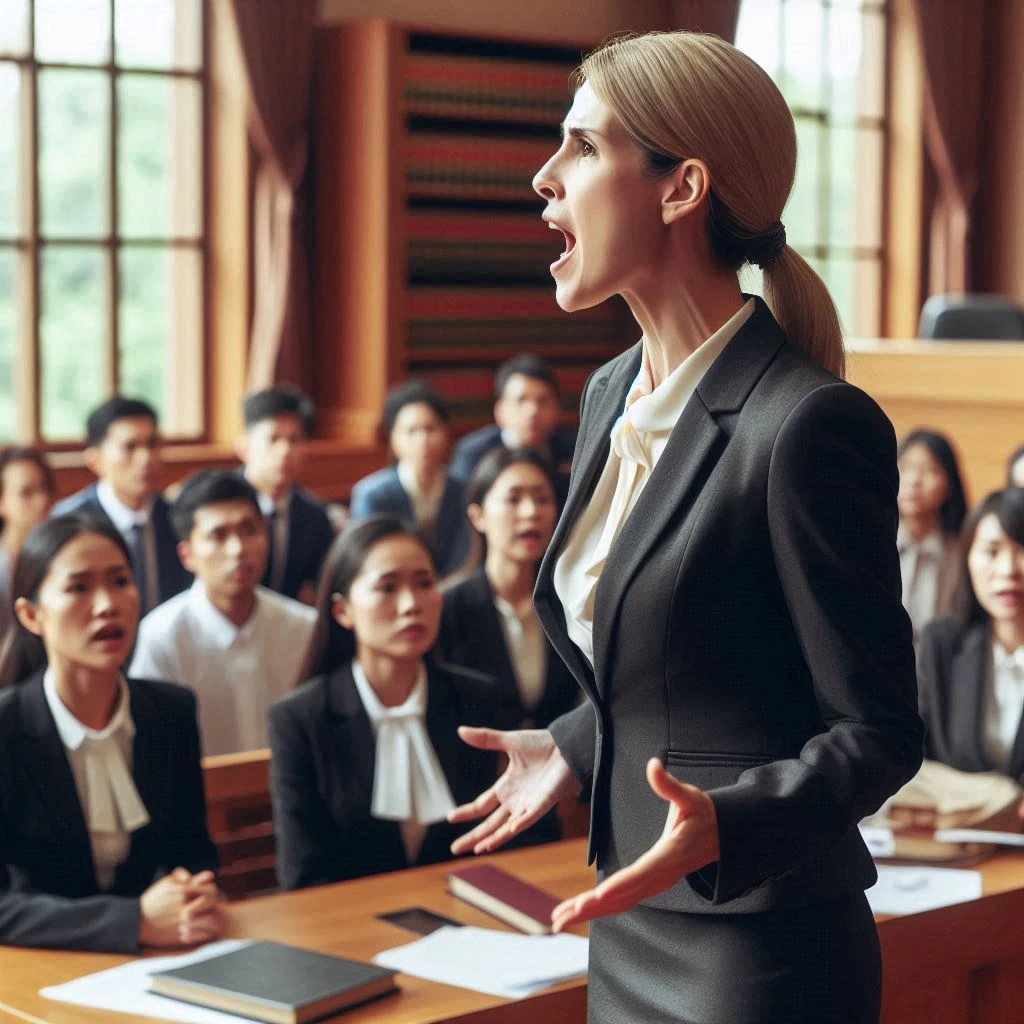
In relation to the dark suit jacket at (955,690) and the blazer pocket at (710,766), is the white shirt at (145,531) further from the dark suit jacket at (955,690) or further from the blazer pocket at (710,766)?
the blazer pocket at (710,766)

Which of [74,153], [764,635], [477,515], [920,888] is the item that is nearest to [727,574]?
[764,635]

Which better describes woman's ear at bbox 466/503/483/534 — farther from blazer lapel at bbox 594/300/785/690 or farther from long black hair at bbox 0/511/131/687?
blazer lapel at bbox 594/300/785/690

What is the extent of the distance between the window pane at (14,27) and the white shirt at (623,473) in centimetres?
663

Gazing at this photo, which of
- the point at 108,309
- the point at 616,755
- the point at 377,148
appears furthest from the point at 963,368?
the point at 616,755

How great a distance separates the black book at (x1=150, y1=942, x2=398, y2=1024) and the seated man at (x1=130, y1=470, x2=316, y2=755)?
2376mm

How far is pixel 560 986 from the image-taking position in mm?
2529

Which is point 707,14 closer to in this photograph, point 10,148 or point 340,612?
point 10,148

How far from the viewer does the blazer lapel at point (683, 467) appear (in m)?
1.46

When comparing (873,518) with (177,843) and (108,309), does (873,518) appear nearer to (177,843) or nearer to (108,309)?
(177,843)

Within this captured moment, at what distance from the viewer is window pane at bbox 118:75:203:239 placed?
8.02 meters

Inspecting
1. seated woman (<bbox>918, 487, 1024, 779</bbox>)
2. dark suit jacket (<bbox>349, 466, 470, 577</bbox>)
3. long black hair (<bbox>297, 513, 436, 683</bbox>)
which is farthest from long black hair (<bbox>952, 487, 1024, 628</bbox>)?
dark suit jacket (<bbox>349, 466, 470, 577</bbox>)

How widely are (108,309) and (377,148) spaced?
1.53 m

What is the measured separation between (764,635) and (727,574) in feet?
0.20

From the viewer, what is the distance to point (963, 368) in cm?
730
